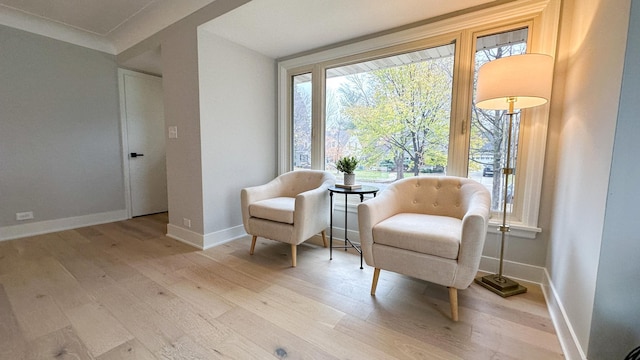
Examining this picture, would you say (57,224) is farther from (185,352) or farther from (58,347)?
(185,352)

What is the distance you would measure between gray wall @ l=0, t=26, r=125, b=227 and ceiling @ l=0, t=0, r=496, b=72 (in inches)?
8.8

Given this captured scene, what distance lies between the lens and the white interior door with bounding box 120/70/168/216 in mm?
3510

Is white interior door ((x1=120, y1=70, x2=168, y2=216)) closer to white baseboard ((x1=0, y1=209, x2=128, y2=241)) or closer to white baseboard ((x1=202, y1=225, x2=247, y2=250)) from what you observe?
white baseboard ((x1=0, y1=209, x2=128, y2=241))

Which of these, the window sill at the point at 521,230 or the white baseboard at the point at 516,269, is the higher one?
the window sill at the point at 521,230

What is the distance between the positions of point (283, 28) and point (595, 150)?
2.35 meters

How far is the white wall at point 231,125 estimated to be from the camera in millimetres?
2475

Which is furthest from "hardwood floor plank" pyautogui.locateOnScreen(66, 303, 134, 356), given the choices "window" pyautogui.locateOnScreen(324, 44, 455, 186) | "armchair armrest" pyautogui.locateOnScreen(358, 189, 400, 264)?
"window" pyautogui.locateOnScreen(324, 44, 455, 186)

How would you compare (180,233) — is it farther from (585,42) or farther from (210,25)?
(585,42)

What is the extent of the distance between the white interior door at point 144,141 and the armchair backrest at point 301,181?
2.31 meters

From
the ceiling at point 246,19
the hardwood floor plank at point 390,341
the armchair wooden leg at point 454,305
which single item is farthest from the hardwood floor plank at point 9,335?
the ceiling at point 246,19

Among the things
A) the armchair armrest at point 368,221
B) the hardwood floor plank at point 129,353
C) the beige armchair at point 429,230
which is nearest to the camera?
the hardwood floor plank at point 129,353

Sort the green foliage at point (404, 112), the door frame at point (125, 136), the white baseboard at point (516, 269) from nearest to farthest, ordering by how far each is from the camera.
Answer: the white baseboard at point (516, 269) → the green foliage at point (404, 112) → the door frame at point (125, 136)

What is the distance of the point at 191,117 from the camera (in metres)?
2.50

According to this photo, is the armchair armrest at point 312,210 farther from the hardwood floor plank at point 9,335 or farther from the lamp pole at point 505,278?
the hardwood floor plank at point 9,335
